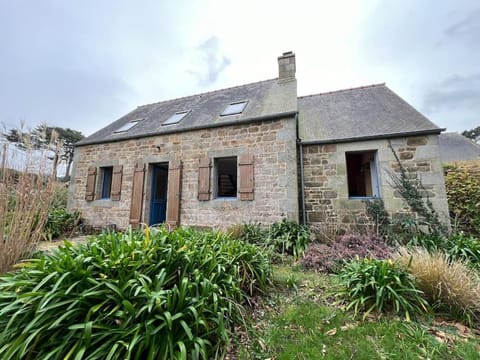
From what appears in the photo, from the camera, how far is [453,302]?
6.95 feet

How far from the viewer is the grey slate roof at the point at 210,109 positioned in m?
6.09

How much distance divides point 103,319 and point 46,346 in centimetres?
33

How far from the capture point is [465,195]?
5.44 meters

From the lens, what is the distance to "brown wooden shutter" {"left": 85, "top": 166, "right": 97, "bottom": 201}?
7273 millimetres

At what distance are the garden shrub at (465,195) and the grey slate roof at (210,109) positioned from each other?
5.32m

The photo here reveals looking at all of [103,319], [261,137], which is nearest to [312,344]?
[103,319]

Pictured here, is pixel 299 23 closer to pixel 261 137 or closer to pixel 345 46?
pixel 345 46

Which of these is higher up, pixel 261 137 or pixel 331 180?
pixel 261 137

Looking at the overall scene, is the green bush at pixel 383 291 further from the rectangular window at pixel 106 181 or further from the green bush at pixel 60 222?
the rectangular window at pixel 106 181

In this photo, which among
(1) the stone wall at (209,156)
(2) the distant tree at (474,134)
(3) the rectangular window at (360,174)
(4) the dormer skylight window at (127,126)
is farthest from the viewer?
(2) the distant tree at (474,134)

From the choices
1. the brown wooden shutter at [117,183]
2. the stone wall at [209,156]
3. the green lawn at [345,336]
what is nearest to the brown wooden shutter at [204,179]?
the stone wall at [209,156]

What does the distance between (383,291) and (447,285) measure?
2.34 ft

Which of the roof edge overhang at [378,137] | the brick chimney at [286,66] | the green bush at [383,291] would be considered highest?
the brick chimney at [286,66]

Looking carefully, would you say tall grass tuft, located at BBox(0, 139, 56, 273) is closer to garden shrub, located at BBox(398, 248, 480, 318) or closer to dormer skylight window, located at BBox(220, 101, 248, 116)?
garden shrub, located at BBox(398, 248, 480, 318)
